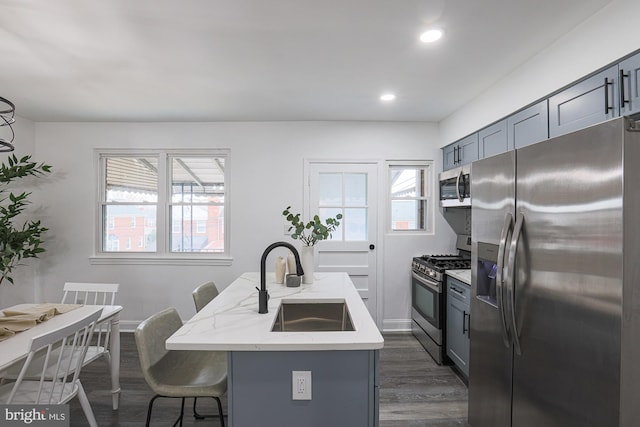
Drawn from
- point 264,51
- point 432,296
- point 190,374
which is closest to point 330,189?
point 432,296

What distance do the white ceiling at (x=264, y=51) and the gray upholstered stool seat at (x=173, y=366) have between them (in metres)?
1.68

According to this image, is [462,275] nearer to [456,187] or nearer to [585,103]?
[456,187]

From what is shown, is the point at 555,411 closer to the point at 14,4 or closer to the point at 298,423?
the point at 298,423

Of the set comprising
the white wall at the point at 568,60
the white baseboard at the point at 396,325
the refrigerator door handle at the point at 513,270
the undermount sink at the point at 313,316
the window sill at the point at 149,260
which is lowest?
the white baseboard at the point at 396,325

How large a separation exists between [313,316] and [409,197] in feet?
7.49

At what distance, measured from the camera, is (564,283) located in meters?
1.23

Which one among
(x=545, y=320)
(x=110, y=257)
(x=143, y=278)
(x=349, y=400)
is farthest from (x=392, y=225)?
(x=110, y=257)

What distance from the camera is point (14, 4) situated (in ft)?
5.14

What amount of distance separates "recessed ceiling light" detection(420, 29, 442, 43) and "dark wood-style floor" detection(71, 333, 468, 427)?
2501 mm

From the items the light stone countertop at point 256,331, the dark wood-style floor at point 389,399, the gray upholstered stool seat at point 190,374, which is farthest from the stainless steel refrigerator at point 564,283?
the gray upholstered stool seat at point 190,374

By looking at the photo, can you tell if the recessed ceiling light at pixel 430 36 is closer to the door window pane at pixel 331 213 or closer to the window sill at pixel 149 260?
the door window pane at pixel 331 213

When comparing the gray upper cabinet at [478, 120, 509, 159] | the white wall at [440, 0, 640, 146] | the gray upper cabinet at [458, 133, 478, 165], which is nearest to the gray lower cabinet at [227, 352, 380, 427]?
the white wall at [440, 0, 640, 146]

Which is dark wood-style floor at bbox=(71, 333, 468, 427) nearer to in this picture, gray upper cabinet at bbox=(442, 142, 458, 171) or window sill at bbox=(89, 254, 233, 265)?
window sill at bbox=(89, 254, 233, 265)

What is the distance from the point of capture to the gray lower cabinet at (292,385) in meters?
1.20
